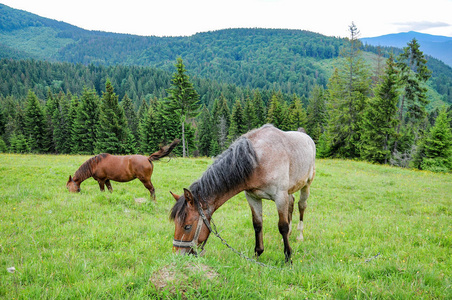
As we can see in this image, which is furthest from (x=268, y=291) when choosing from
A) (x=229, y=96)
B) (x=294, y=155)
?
(x=229, y=96)

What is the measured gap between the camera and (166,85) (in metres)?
158

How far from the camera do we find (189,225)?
3846 millimetres

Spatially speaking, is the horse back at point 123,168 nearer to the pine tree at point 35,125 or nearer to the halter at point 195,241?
the halter at point 195,241

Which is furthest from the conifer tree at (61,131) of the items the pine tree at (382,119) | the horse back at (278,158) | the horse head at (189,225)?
the horse back at (278,158)

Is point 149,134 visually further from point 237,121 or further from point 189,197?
point 189,197

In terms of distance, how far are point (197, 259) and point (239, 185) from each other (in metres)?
1.41

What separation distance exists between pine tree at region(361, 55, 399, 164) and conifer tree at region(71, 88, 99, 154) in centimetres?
4355

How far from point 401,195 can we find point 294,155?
10.4 meters

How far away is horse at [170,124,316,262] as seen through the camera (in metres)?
3.85

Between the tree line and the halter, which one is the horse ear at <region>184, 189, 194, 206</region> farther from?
the tree line

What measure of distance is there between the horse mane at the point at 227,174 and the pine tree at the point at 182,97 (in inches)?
1137

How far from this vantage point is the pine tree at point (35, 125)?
47.5 metres

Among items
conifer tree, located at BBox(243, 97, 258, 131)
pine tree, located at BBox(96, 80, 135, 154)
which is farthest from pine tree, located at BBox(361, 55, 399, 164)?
pine tree, located at BBox(96, 80, 135, 154)

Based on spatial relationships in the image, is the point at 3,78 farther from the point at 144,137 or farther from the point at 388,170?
the point at 388,170
